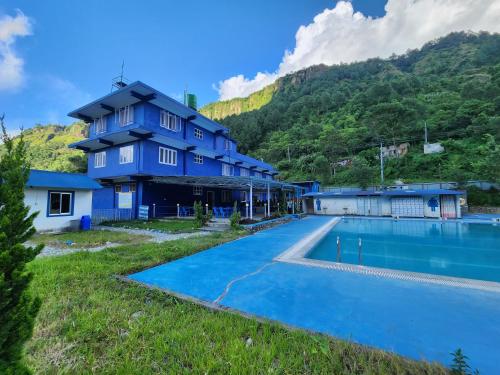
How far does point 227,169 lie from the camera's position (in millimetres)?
27375

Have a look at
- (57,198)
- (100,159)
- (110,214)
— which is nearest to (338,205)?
(110,214)

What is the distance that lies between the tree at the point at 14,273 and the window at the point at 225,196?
2337 cm

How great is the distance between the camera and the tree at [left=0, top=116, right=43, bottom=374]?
1.75m

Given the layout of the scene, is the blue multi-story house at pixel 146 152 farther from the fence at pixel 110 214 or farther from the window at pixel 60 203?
the window at pixel 60 203

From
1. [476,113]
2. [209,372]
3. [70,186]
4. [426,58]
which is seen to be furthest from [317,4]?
[426,58]

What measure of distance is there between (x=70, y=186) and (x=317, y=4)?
24202 mm

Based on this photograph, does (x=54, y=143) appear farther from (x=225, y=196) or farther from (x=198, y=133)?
(x=225, y=196)

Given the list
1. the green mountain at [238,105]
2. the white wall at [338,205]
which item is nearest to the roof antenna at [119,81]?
the white wall at [338,205]

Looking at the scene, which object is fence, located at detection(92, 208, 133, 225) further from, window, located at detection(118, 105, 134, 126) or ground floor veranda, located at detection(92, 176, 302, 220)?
window, located at detection(118, 105, 134, 126)

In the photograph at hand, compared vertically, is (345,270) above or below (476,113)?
below

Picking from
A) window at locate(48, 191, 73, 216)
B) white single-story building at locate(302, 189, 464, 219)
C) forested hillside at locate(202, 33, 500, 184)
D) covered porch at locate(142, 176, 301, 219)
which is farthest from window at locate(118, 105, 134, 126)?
forested hillside at locate(202, 33, 500, 184)

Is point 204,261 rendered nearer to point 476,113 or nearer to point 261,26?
point 261,26

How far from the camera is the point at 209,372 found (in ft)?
7.75

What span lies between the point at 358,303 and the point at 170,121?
18.9m
